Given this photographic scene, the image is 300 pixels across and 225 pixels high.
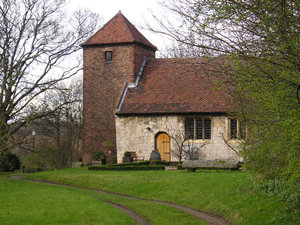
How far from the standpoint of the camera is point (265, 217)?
12.2 m

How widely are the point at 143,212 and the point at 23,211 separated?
3587mm

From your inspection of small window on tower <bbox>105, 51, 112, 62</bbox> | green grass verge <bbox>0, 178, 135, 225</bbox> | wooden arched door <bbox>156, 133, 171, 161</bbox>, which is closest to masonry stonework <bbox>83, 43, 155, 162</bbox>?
small window on tower <bbox>105, 51, 112, 62</bbox>

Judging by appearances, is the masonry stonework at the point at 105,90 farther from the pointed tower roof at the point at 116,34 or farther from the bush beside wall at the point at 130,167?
the bush beside wall at the point at 130,167

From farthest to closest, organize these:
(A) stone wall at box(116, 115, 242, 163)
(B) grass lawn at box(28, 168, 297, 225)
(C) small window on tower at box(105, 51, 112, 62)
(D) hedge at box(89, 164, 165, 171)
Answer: (C) small window on tower at box(105, 51, 112, 62), (A) stone wall at box(116, 115, 242, 163), (D) hedge at box(89, 164, 165, 171), (B) grass lawn at box(28, 168, 297, 225)

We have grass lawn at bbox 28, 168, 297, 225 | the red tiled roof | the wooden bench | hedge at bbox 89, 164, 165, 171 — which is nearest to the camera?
grass lawn at bbox 28, 168, 297, 225

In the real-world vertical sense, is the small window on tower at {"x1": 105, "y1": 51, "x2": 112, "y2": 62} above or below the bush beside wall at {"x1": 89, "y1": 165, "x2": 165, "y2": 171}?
above

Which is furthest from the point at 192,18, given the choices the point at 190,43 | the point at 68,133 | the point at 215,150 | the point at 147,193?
the point at 68,133

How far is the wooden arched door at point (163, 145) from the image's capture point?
31.2 m

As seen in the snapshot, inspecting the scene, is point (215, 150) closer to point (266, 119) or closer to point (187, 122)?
point (187, 122)

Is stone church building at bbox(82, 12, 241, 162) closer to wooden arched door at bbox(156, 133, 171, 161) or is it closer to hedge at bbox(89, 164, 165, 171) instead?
wooden arched door at bbox(156, 133, 171, 161)

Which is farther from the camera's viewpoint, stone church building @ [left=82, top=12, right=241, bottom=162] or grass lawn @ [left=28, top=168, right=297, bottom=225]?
stone church building @ [left=82, top=12, right=241, bottom=162]

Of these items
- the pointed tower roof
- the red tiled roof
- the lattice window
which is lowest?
the lattice window

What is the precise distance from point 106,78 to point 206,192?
1886 centimetres

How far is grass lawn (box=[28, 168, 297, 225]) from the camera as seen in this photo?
41.7ft
